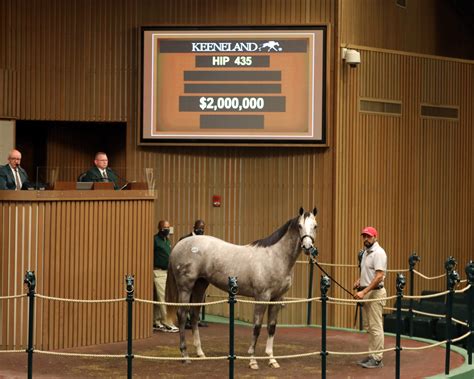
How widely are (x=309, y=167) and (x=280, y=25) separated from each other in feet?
8.44

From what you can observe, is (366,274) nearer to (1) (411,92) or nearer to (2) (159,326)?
(2) (159,326)

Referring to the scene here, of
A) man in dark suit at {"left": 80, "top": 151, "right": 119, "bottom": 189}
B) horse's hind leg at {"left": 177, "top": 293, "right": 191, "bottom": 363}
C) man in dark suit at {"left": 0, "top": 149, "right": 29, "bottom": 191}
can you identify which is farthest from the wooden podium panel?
horse's hind leg at {"left": 177, "top": 293, "right": 191, "bottom": 363}

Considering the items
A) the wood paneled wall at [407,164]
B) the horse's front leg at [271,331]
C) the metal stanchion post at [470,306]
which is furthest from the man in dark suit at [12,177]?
the wood paneled wall at [407,164]

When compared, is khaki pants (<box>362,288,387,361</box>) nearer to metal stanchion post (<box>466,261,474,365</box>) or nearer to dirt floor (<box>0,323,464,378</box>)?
dirt floor (<box>0,323,464,378</box>)

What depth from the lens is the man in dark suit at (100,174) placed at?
64.1 feet

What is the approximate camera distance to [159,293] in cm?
2070

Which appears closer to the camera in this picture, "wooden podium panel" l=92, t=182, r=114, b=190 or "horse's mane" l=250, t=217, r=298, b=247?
"horse's mane" l=250, t=217, r=298, b=247

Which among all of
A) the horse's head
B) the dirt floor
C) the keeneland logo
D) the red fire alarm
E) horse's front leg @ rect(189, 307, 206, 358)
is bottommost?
the dirt floor

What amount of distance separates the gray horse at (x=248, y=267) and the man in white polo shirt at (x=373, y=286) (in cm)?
79

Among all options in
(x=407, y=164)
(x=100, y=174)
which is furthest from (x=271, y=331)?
(x=407, y=164)

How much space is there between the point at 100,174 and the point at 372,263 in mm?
4638

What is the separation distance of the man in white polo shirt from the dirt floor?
0.27 meters

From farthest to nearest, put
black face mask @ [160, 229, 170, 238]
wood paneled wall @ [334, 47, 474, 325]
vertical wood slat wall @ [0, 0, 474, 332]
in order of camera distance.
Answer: wood paneled wall @ [334, 47, 474, 325] < vertical wood slat wall @ [0, 0, 474, 332] < black face mask @ [160, 229, 170, 238]

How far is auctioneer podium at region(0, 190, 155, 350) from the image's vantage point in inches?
720
